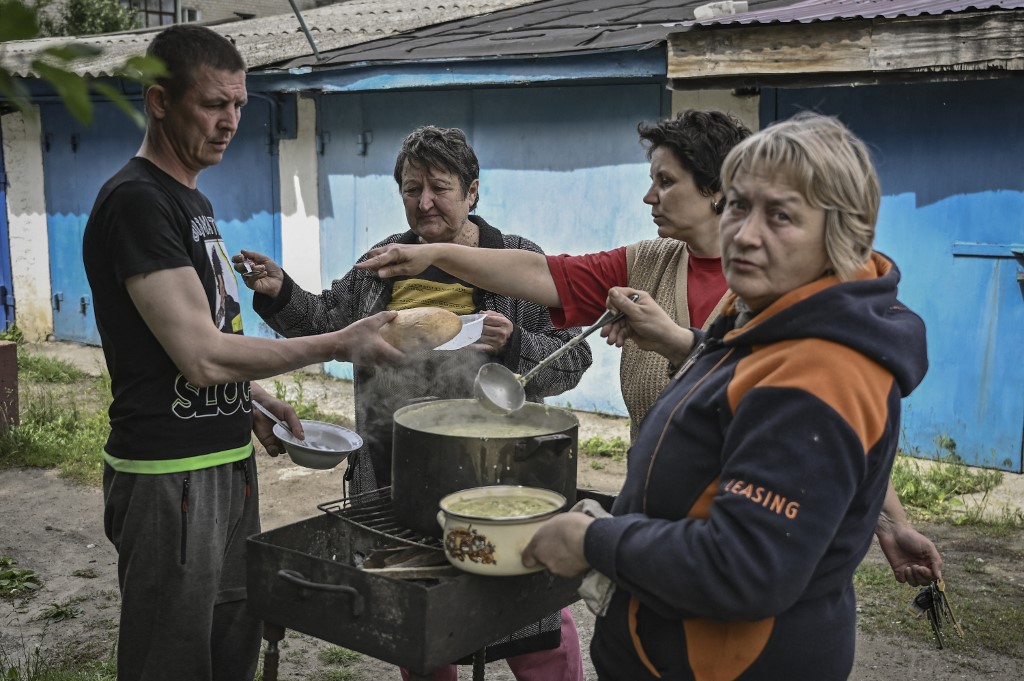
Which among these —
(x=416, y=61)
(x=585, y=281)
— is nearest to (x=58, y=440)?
(x=416, y=61)

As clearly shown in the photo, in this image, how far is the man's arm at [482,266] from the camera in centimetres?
309

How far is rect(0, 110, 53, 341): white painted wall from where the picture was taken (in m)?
11.9

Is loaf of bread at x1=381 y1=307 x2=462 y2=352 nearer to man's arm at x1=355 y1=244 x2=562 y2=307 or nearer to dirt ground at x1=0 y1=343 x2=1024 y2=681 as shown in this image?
man's arm at x1=355 y1=244 x2=562 y2=307

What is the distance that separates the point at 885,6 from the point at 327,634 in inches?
217

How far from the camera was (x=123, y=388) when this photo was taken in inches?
107

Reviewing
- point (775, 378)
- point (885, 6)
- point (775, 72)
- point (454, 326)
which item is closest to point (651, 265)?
point (454, 326)

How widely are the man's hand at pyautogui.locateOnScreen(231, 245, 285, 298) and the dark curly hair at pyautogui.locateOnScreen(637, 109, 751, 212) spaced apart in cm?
150

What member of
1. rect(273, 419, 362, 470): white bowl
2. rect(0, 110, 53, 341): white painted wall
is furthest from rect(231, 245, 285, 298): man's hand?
rect(0, 110, 53, 341): white painted wall

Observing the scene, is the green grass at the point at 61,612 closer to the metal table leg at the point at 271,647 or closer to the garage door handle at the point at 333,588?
the metal table leg at the point at 271,647

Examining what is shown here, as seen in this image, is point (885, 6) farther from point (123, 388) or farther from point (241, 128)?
point (241, 128)

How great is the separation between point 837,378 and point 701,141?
1294 mm

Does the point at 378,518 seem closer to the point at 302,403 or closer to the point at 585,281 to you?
the point at 585,281

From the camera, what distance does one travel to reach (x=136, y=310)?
2641mm

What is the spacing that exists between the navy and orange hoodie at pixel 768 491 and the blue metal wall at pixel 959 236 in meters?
5.15
